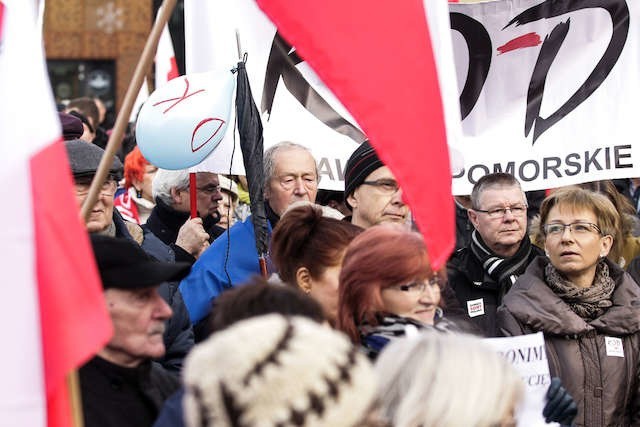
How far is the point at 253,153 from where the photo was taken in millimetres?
5598

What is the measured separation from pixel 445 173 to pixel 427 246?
0.26 metres

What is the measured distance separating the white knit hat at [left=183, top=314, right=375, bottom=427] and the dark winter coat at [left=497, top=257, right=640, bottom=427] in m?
2.91

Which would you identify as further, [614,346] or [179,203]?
[179,203]

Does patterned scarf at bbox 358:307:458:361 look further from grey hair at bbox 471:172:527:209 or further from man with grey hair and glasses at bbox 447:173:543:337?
grey hair at bbox 471:172:527:209

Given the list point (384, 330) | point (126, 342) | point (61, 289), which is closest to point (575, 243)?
point (384, 330)

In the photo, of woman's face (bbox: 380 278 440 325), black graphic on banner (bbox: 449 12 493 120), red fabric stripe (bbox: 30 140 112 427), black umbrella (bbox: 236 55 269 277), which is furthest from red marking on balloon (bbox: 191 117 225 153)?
red fabric stripe (bbox: 30 140 112 427)

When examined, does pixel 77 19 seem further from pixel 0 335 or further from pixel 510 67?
pixel 0 335

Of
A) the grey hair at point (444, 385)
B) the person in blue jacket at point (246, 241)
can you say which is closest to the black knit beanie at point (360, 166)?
the person in blue jacket at point (246, 241)

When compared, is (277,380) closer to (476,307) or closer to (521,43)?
(476,307)

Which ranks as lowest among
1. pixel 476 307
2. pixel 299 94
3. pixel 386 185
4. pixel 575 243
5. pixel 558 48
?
pixel 476 307

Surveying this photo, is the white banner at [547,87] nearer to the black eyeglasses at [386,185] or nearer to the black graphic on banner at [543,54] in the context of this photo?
the black graphic on banner at [543,54]

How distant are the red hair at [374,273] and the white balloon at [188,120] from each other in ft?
5.50

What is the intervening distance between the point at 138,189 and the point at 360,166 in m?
3.06

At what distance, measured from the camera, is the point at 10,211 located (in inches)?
128
